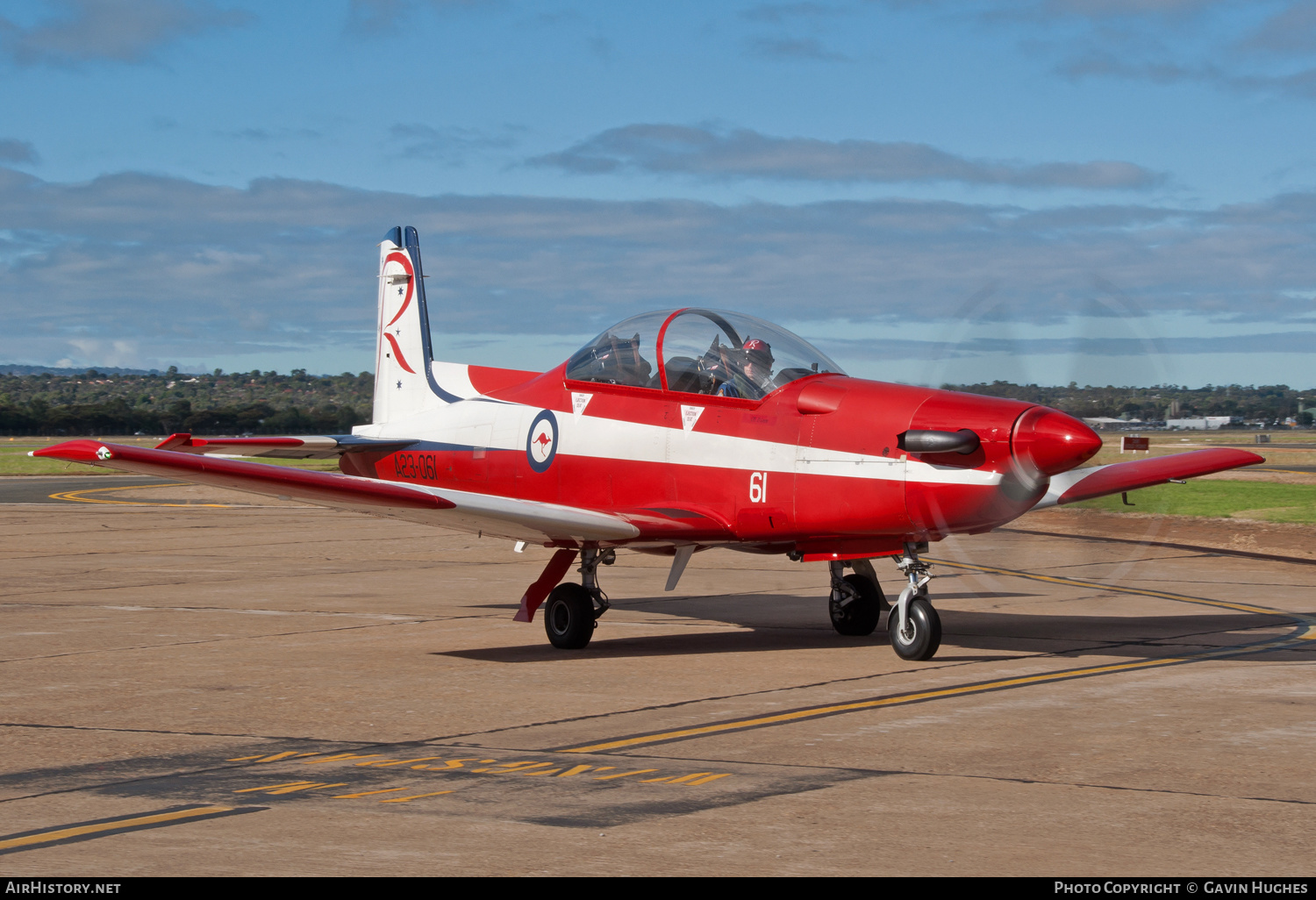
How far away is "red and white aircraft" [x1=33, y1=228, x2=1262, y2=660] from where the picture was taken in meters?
9.02

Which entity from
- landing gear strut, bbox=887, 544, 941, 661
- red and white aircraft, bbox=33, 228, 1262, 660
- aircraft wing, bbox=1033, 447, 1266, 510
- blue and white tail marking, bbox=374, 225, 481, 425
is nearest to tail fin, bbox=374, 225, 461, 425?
blue and white tail marking, bbox=374, 225, 481, 425

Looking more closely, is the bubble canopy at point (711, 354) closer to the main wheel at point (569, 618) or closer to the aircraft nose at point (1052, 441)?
the main wheel at point (569, 618)

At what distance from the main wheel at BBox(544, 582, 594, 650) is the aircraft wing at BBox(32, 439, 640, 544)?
51cm

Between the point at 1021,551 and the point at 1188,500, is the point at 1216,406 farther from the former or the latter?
the point at 1188,500

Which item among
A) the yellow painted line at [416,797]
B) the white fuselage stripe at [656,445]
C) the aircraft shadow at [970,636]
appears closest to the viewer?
the yellow painted line at [416,797]

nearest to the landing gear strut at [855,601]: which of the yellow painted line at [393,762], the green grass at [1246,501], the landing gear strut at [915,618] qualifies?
the landing gear strut at [915,618]

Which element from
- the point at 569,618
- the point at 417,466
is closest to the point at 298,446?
the point at 417,466

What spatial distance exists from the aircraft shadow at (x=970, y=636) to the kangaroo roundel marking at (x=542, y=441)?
1.63 metres

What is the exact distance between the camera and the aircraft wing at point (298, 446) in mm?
13039

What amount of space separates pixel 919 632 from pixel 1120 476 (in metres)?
2.91

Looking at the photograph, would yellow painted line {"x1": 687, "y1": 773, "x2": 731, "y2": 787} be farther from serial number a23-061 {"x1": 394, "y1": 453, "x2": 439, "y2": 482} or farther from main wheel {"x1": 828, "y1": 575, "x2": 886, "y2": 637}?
serial number a23-061 {"x1": 394, "y1": 453, "x2": 439, "y2": 482}

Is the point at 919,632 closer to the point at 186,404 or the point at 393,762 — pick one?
the point at 393,762

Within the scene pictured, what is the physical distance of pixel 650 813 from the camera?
5.52m

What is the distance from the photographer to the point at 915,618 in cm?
987
